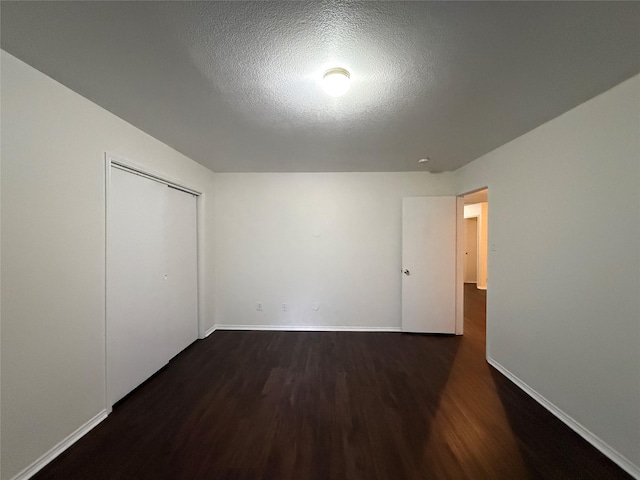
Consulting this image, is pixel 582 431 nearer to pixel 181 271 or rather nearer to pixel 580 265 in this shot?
pixel 580 265

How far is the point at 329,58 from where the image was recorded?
1236 millimetres

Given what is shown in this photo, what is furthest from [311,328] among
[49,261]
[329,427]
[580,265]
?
[580,265]

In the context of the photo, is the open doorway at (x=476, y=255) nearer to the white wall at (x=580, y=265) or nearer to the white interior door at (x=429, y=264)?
the white interior door at (x=429, y=264)

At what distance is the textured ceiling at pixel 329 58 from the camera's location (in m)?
0.98

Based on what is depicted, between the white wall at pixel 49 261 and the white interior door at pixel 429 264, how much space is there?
3.35m

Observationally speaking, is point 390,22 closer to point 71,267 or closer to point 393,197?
point 71,267

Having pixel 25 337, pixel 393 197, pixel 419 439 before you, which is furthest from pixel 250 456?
pixel 393 197

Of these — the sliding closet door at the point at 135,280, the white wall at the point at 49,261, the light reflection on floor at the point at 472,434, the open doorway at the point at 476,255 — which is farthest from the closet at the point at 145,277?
the open doorway at the point at 476,255

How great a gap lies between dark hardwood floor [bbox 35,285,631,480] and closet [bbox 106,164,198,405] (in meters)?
0.26

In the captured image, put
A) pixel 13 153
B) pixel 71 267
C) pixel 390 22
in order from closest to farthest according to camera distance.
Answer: pixel 390 22 < pixel 13 153 < pixel 71 267

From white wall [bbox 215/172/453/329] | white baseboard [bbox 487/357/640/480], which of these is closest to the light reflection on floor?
white baseboard [bbox 487/357/640/480]

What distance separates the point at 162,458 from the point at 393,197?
3.55m

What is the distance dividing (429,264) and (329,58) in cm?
290

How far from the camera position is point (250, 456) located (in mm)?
1446
